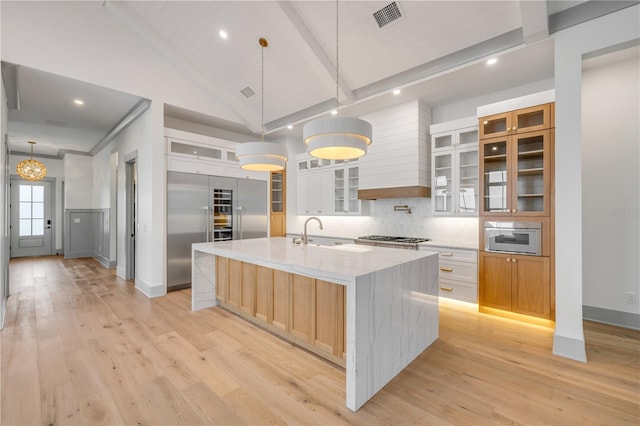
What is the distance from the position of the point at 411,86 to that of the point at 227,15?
8.45 feet

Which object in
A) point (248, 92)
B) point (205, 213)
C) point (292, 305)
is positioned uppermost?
point (248, 92)

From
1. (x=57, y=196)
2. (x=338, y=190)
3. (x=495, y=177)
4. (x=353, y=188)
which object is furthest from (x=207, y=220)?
(x=57, y=196)

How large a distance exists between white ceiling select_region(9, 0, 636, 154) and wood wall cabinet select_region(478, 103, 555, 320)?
0.73m

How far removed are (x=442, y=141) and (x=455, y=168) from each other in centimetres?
48

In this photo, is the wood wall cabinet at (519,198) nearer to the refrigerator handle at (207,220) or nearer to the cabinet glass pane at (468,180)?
the cabinet glass pane at (468,180)

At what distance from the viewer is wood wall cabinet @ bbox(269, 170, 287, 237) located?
6410 millimetres

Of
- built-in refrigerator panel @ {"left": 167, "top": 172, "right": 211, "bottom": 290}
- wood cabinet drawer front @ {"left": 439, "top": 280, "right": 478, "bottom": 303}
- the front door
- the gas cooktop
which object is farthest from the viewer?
the front door

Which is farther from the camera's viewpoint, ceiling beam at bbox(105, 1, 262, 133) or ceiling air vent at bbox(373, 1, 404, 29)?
ceiling beam at bbox(105, 1, 262, 133)

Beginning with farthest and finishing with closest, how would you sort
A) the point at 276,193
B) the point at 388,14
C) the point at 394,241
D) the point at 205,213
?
the point at 276,193 → the point at 205,213 → the point at 394,241 → the point at 388,14

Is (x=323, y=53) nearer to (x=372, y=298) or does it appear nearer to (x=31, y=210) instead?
(x=372, y=298)

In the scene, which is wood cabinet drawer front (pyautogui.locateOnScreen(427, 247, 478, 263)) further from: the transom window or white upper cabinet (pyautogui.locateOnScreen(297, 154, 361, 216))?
the transom window

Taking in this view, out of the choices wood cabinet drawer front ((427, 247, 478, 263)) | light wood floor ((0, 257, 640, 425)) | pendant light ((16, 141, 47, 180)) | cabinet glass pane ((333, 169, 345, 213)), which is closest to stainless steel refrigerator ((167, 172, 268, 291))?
light wood floor ((0, 257, 640, 425))

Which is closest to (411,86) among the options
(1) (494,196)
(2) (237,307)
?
(1) (494,196)

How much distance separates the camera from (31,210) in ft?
26.8
